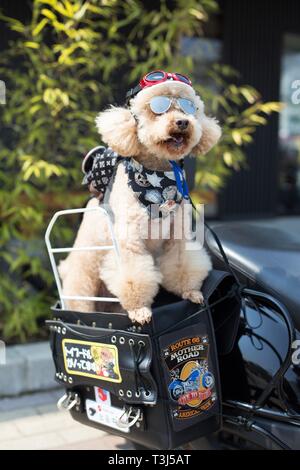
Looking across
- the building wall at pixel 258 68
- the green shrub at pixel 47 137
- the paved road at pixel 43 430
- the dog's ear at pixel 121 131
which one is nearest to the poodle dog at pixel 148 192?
the dog's ear at pixel 121 131

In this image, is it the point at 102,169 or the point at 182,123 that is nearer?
the point at 182,123

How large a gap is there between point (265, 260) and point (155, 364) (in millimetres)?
695

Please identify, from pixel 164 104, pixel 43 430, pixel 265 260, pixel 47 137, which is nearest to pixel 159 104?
pixel 164 104

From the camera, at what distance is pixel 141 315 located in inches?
74.9

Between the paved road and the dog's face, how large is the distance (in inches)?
62.3

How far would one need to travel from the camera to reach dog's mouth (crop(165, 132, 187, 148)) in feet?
6.15

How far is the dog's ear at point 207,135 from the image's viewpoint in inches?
80.2

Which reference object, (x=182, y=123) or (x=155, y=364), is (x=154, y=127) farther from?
(x=155, y=364)

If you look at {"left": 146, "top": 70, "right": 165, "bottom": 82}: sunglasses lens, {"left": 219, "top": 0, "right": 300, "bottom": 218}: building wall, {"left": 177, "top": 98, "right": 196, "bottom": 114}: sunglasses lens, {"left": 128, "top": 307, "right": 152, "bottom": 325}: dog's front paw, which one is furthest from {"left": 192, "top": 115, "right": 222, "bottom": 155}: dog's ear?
{"left": 219, "top": 0, "right": 300, "bottom": 218}: building wall

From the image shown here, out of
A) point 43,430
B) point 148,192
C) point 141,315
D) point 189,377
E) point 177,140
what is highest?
point 177,140

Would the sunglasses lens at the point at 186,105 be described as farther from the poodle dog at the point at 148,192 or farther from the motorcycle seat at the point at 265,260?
the motorcycle seat at the point at 265,260

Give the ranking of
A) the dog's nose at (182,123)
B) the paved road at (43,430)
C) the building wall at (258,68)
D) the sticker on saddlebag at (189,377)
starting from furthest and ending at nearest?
the building wall at (258,68) → the paved road at (43,430) → the sticker on saddlebag at (189,377) → the dog's nose at (182,123)
